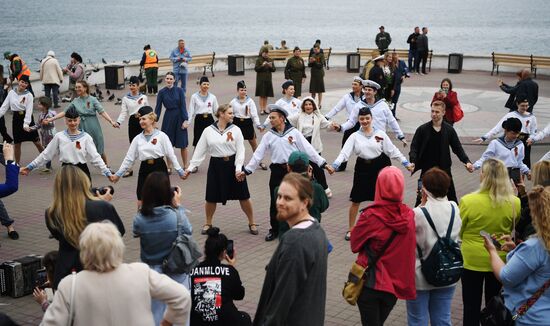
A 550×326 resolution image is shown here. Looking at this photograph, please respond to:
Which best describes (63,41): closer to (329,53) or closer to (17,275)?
(329,53)

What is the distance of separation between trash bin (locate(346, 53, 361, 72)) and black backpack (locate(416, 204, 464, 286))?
26766 mm

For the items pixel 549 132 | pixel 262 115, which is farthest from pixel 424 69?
pixel 549 132

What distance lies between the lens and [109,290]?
4.64 m

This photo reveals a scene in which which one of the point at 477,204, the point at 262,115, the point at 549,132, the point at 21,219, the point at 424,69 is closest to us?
the point at 477,204

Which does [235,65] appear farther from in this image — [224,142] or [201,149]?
[224,142]

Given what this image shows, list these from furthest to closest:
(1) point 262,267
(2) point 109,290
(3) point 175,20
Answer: (3) point 175,20 → (1) point 262,267 → (2) point 109,290

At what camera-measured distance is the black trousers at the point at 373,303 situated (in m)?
6.00

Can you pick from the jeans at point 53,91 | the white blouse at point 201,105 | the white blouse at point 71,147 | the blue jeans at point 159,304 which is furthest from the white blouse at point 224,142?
the jeans at point 53,91

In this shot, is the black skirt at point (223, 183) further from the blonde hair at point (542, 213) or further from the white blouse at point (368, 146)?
the blonde hair at point (542, 213)

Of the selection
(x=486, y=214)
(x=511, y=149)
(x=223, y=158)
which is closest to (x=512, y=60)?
(x=511, y=149)

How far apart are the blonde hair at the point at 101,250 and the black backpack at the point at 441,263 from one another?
2.77 meters

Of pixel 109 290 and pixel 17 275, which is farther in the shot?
pixel 17 275

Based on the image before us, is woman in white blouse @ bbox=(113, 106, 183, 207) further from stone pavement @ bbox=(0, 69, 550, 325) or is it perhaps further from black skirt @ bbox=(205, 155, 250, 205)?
stone pavement @ bbox=(0, 69, 550, 325)

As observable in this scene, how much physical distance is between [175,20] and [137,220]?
15591 centimetres
